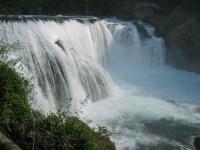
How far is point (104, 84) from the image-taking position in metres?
14.8

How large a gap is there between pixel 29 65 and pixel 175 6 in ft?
44.8

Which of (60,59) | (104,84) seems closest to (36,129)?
(60,59)


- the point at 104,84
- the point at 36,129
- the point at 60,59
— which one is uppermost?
the point at 60,59

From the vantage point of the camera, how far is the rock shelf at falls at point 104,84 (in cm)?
1152

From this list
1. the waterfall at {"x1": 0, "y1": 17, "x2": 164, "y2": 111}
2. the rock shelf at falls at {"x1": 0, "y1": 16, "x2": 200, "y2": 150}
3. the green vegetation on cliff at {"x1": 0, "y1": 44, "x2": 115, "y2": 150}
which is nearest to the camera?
the green vegetation on cliff at {"x1": 0, "y1": 44, "x2": 115, "y2": 150}

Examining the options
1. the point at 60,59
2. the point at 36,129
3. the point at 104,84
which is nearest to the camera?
the point at 36,129

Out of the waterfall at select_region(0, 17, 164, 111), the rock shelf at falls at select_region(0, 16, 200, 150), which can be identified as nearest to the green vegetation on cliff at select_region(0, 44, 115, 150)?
the rock shelf at falls at select_region(0, 16, 200, 150)

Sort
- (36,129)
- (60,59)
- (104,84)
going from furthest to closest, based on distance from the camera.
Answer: (104,84) < (60,59) < (36,129)

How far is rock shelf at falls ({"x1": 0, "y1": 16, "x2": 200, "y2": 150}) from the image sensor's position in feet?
37.8

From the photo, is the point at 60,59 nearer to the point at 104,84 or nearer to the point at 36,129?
the point at 104,84

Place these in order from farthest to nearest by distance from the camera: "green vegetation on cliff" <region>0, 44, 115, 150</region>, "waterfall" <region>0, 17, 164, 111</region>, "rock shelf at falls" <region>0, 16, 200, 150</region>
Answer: "waterfall" <region>0, 17, 164, 111</region>
"rock shelf at falls" <region>0, 16, 200, 150</region>
"green vegetation on cliff" <region>0, 44, 115, 150</region>

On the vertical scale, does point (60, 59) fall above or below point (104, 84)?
above

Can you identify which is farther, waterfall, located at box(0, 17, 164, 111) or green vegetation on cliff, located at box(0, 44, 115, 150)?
waterfall, located at box(0, 17, 164, 111)

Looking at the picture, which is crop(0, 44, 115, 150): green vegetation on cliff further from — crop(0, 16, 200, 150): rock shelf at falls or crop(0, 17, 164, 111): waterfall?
crop(0, 17, 164, 111): waterfall
